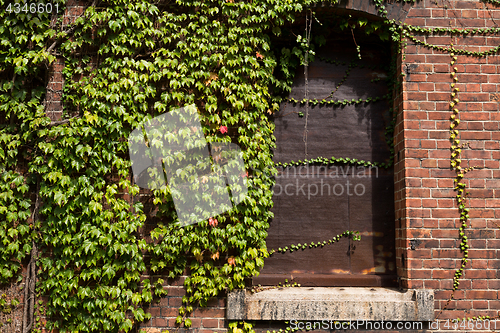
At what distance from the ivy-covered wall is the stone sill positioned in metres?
0.12

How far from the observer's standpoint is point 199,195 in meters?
2.92

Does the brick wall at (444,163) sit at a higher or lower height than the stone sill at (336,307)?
higher

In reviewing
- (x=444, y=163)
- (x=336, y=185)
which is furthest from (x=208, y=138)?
(x=444, y=163)

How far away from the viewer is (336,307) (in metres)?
2.84

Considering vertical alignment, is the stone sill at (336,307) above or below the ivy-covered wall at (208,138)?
below

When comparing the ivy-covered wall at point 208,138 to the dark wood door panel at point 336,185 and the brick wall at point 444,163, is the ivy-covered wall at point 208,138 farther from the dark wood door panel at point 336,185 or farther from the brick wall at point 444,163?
the dark wood door panel at point 336,185

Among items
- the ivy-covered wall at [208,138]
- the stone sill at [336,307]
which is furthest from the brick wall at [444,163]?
the stone sill at [336,307]

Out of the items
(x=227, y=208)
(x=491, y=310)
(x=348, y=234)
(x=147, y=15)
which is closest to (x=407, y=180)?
(x=348, y=234)

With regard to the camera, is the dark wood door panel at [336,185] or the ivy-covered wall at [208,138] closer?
the ivy-covered wall at [208,138]

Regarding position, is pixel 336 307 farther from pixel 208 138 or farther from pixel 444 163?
pixel 208 138

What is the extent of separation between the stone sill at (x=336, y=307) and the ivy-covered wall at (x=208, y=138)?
124 mm

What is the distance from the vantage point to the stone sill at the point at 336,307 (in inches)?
111

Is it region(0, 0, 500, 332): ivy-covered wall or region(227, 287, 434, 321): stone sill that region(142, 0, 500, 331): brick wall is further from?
region(227, 287, 434, 321): stone sill

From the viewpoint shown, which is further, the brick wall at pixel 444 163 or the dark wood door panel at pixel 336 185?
the dark wood door panel at pixel 336 185
